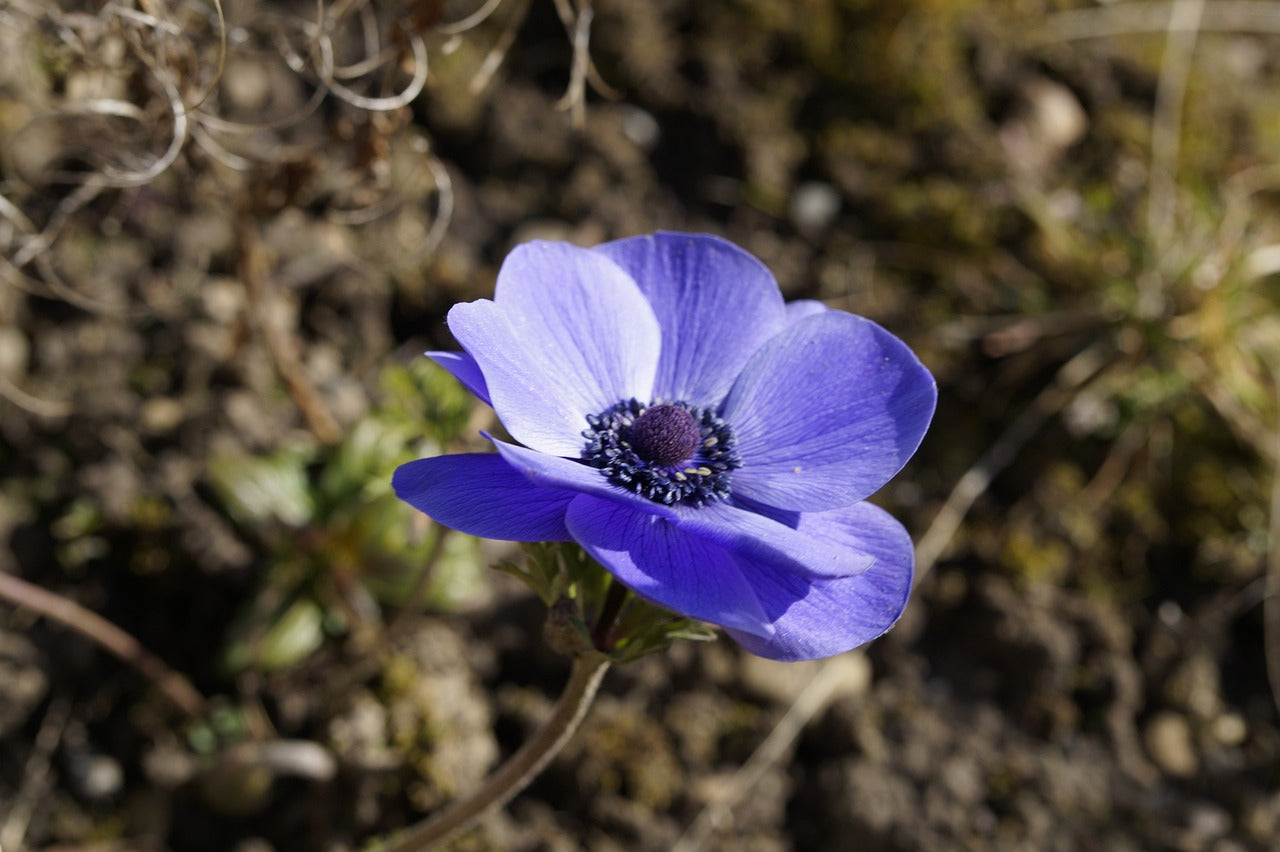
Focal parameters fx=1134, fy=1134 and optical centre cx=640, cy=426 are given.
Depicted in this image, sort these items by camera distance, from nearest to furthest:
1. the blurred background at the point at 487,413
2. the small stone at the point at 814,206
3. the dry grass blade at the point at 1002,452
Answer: the blurred background at the point at 487,413 < the dry grass blade at the point at 1002,452 < the small stone at the point at 814,206

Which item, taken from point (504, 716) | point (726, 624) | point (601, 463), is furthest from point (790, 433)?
point (504, 716)

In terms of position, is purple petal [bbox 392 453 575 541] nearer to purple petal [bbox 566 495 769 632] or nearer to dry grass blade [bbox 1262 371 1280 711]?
purple petal [bbox 566 495 769 632]

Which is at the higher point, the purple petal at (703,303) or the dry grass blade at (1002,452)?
the purple petal at (703,303)

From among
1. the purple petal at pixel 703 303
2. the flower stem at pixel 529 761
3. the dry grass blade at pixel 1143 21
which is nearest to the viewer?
the flower stem at pixel 529 761

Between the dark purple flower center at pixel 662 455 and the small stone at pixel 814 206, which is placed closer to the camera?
the dark purple flower center at pixel 662 455

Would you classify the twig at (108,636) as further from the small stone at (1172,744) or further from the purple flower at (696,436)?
the small stone at (1172,744)

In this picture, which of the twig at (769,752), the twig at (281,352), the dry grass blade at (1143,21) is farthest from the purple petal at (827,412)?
the dry grass blade at (1143,21)
